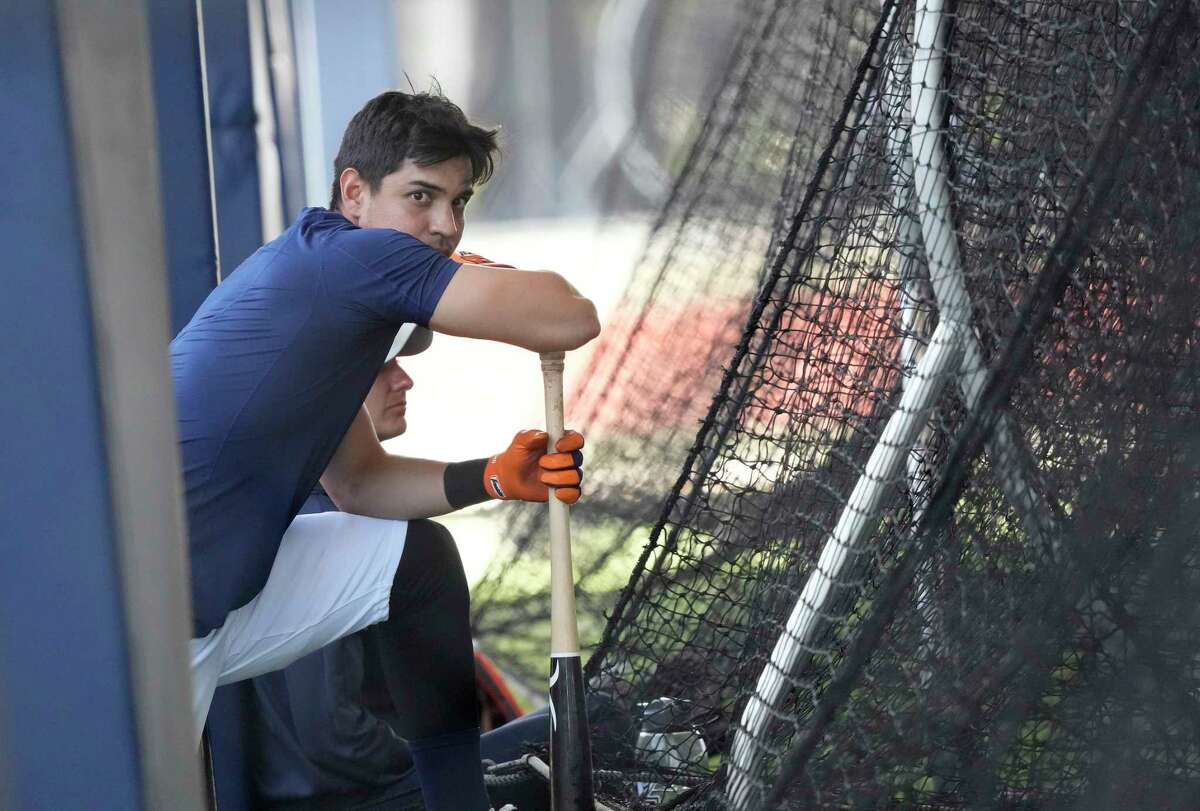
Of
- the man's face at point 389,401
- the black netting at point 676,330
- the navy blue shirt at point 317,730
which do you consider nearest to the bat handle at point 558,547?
the navy blue shirt at point 317,730

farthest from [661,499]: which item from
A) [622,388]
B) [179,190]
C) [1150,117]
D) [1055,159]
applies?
[1150,117]

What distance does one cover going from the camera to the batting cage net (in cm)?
155

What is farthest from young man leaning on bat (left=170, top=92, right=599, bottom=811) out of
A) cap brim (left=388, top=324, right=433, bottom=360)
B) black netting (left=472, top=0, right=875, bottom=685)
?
black netting (left=472, top=0, right=875, bottom=685)

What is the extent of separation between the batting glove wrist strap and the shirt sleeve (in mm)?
338

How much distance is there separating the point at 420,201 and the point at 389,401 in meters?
0.60

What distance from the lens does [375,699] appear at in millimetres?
2227

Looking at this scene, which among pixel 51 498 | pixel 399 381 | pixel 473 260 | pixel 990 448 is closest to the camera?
pixel 51 498

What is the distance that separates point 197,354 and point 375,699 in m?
0.74

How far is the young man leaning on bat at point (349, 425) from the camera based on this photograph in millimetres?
1722

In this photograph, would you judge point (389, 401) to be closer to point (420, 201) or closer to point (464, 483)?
point (464, 483)

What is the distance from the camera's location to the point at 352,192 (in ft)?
6.40

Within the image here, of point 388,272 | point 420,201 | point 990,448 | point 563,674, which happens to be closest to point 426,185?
point 420,201

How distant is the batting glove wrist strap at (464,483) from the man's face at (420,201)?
0.33 m

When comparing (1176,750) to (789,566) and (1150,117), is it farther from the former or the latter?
(1150,117)
